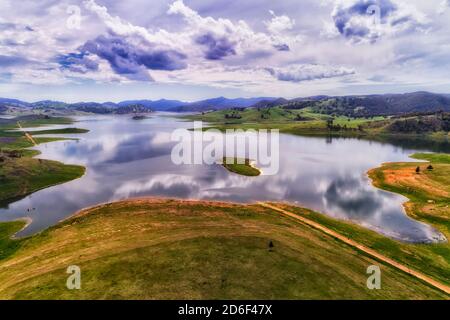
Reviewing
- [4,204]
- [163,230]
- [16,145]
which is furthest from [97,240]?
[16,145]

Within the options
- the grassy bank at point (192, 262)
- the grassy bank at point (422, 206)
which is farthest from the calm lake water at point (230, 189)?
the grassy bank at point (192, 262)

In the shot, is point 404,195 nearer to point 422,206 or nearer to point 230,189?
point 422,206

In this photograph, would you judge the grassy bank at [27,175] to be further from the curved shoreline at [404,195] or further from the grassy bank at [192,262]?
the curved shoreline at [404,195]

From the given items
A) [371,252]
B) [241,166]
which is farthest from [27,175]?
[371,252]

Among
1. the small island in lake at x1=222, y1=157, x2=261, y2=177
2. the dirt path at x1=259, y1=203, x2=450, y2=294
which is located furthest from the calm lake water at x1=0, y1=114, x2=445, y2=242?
the dirt path at x1=259, y1=203, x2=450, y2=294
